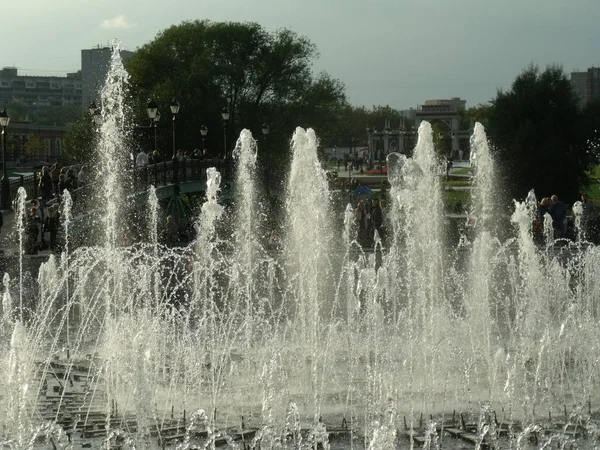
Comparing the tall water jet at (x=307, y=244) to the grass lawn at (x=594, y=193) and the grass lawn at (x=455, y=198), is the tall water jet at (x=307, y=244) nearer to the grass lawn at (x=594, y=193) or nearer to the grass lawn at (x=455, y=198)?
Answer: the grass lawn at (x=455, y=198)

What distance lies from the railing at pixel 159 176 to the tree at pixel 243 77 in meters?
15.4

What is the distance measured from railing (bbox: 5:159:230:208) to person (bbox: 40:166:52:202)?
68cm

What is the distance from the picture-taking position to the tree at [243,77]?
53.1m

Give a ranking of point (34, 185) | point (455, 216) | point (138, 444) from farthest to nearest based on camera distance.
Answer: point (455, 216) → point (34, 185) → point (138, 444)

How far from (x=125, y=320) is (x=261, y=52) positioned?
139 feet

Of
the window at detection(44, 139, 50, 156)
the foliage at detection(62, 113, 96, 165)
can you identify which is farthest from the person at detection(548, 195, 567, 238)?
the window at detection(44, 139, 50, 156)

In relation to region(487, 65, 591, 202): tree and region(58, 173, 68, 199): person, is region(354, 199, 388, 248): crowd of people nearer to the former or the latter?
region(58, 173, 68, 199): person

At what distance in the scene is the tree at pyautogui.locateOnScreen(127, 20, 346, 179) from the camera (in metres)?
53.1

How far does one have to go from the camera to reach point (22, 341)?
12234 mm

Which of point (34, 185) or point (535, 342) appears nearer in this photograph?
point (535, 342)

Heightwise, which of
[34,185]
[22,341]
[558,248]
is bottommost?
[22,341]

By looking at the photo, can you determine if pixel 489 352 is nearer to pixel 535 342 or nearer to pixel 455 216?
pixel 535 342

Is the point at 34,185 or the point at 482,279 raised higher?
the point at 34,185

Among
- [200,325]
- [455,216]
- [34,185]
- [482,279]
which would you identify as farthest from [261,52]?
[200,325]
